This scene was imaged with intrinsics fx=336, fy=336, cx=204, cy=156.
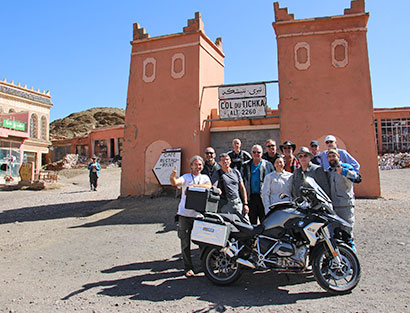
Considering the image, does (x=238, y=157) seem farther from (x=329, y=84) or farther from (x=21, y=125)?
(x=21, y=125)

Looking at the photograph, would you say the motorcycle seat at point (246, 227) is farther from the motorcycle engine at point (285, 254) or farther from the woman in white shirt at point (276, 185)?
the woman in white shirt at point (276, 185)

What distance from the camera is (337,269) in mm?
3834

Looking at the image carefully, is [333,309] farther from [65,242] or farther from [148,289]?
[65,242]

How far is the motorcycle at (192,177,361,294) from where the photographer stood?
384 cm

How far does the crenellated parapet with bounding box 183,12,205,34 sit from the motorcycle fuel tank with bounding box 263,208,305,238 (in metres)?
9.34

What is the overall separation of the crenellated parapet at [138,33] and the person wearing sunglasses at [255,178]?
Result: 9104 millimetres

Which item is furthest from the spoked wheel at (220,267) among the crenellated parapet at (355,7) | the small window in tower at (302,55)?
the crenellated parapet at (355,7)

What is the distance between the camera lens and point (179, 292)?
4.12 m

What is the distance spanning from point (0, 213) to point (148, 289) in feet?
33.2

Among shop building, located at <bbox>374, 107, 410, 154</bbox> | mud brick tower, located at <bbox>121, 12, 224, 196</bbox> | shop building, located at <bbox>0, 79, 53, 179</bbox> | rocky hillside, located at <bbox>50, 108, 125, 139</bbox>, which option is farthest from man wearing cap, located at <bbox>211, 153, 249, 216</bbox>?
rocky hillside, located at <bbox>50, 108, 125, 139</bbox>

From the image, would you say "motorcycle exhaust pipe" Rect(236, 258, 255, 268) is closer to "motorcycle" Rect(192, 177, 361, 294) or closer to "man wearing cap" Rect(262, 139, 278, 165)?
"motorcycle" Rect(192, 177, 361, 294)

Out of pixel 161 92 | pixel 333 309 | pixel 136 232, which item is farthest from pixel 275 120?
pixel 333 309

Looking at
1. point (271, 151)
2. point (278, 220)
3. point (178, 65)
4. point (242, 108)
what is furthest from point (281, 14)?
point (278, 220)

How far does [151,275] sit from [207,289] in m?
1.03
